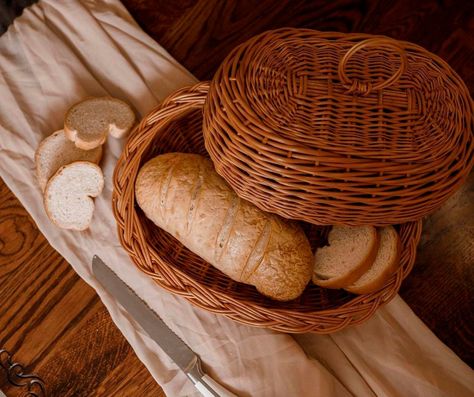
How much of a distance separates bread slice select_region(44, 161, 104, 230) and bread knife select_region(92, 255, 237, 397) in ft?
0.31

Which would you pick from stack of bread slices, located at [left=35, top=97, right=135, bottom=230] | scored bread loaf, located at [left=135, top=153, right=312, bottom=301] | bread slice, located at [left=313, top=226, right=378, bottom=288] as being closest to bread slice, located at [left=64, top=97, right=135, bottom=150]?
stack of bread slices, located at [left=35, top=97, right=135, bottom=230]

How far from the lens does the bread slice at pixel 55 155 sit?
98cm

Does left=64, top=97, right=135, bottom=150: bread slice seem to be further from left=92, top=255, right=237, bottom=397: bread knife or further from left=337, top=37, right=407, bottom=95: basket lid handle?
left=337, top=37, right=407, bottom=95: basket lid handle

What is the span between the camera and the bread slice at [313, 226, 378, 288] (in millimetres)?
801

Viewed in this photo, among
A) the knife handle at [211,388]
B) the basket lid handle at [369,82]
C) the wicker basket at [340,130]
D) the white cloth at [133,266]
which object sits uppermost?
the basket lid handle at [369,82]

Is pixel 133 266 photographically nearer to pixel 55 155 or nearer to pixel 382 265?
pixel 55 155

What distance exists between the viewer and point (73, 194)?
938 millimetres

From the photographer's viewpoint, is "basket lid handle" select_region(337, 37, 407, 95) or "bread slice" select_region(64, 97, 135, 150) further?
"bread slice" select_region(64, 97, 135, 150)

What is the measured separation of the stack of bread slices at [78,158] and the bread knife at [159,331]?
12 cm

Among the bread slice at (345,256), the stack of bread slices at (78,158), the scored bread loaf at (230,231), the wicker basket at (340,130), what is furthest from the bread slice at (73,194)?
the bread slice at (345,256)

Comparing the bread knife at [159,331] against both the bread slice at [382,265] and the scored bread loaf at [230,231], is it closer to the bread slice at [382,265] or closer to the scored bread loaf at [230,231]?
the scored bread loaf at [230,231]

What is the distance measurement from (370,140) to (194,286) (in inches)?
14.5

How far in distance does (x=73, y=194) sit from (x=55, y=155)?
0.36ft

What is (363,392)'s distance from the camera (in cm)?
84
